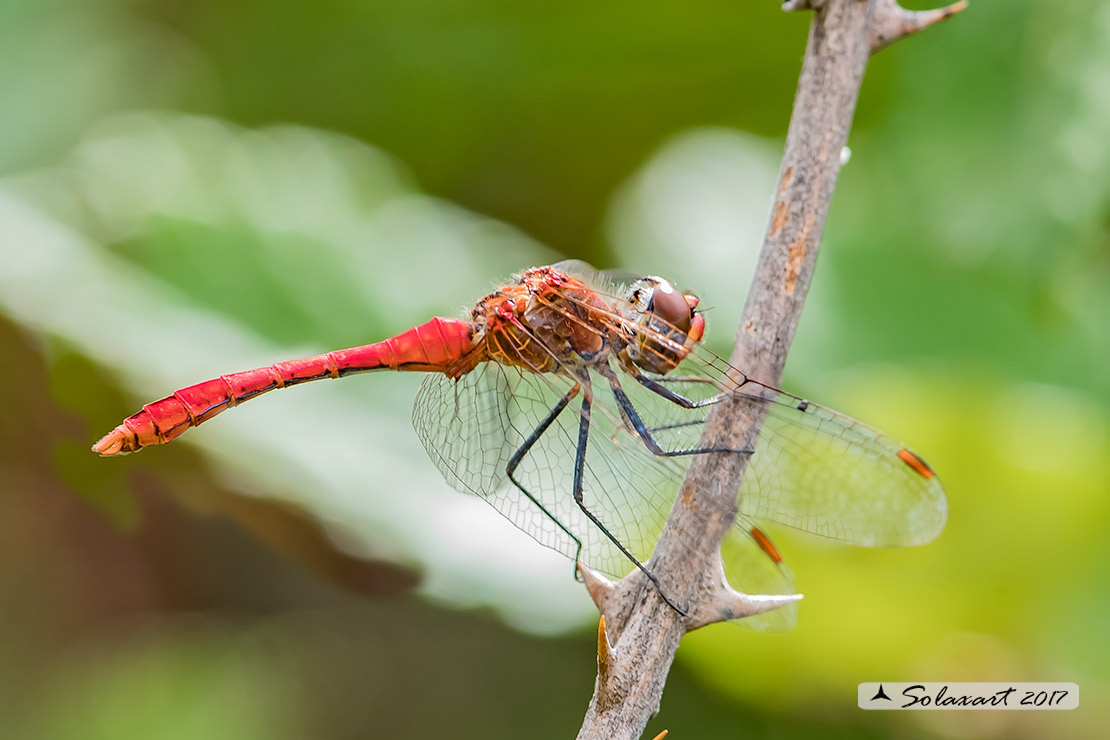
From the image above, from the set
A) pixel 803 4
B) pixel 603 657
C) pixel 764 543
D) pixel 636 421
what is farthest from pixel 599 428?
pixel 803 4

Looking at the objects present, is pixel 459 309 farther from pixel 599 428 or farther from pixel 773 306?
pixel 773 306

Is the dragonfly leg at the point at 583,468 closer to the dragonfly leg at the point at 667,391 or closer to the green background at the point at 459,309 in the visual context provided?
the dragonfly leg at the point at 667,391

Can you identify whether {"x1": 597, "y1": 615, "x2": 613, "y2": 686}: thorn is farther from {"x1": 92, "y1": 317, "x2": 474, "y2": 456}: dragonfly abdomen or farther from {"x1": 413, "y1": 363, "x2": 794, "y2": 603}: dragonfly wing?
{"x1": 92, "y1": 317, "x2": 474, "y2": 456}: dragonfly abdomen

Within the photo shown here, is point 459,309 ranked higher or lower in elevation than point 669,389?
higher

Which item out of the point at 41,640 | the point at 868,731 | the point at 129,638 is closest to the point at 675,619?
the point at 868,731

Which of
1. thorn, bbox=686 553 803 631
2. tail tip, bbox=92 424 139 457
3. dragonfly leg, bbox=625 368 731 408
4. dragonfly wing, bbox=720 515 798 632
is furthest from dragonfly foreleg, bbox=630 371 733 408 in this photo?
tail tip, bbox=92 424 139 457

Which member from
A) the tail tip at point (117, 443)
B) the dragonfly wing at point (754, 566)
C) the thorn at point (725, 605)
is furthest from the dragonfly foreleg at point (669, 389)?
the tail tip at point (117, 443)
